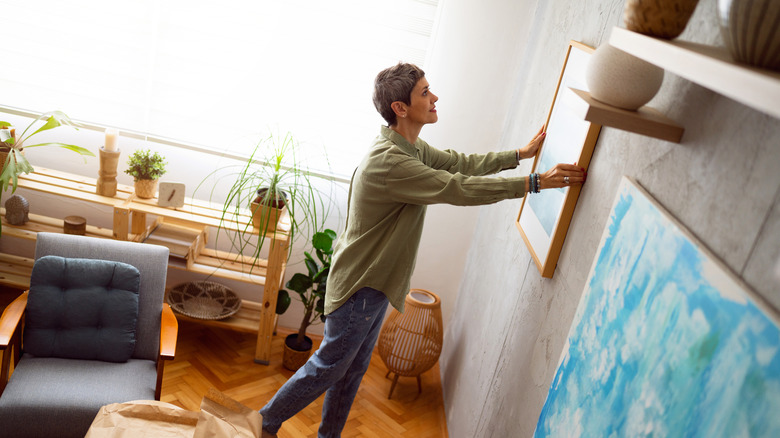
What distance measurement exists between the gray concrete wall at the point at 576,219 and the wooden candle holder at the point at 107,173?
194 centimetres

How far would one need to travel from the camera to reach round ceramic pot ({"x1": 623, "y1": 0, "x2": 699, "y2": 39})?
0.99 meters

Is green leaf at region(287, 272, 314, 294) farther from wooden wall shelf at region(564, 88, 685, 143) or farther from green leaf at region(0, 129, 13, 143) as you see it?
wooden wall shelf at region(564, 88, 685, 143)

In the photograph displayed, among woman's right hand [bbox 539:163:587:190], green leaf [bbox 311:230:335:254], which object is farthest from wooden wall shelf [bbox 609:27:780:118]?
green leaf [bbox 311:230:335:254]

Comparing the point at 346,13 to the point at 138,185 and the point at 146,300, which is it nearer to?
the point at 138,185

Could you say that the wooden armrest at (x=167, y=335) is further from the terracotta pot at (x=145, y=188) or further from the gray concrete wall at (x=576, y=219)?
the gray concrete wall at (x=576, y=219)

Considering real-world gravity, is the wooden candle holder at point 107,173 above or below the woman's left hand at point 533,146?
below

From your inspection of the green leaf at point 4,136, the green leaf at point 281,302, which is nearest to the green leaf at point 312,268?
the green leaf at point 281,302

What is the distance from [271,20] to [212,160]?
0.85 meters

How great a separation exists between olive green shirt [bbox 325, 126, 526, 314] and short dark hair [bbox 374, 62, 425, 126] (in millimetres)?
107

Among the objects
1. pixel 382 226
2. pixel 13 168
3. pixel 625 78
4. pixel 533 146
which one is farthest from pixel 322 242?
pixel 625 78

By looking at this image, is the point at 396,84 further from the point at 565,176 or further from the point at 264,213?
the point at 264,213

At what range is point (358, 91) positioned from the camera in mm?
3346

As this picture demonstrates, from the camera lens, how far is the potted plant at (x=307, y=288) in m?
3.18

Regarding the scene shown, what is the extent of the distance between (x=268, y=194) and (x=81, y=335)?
1061mm
